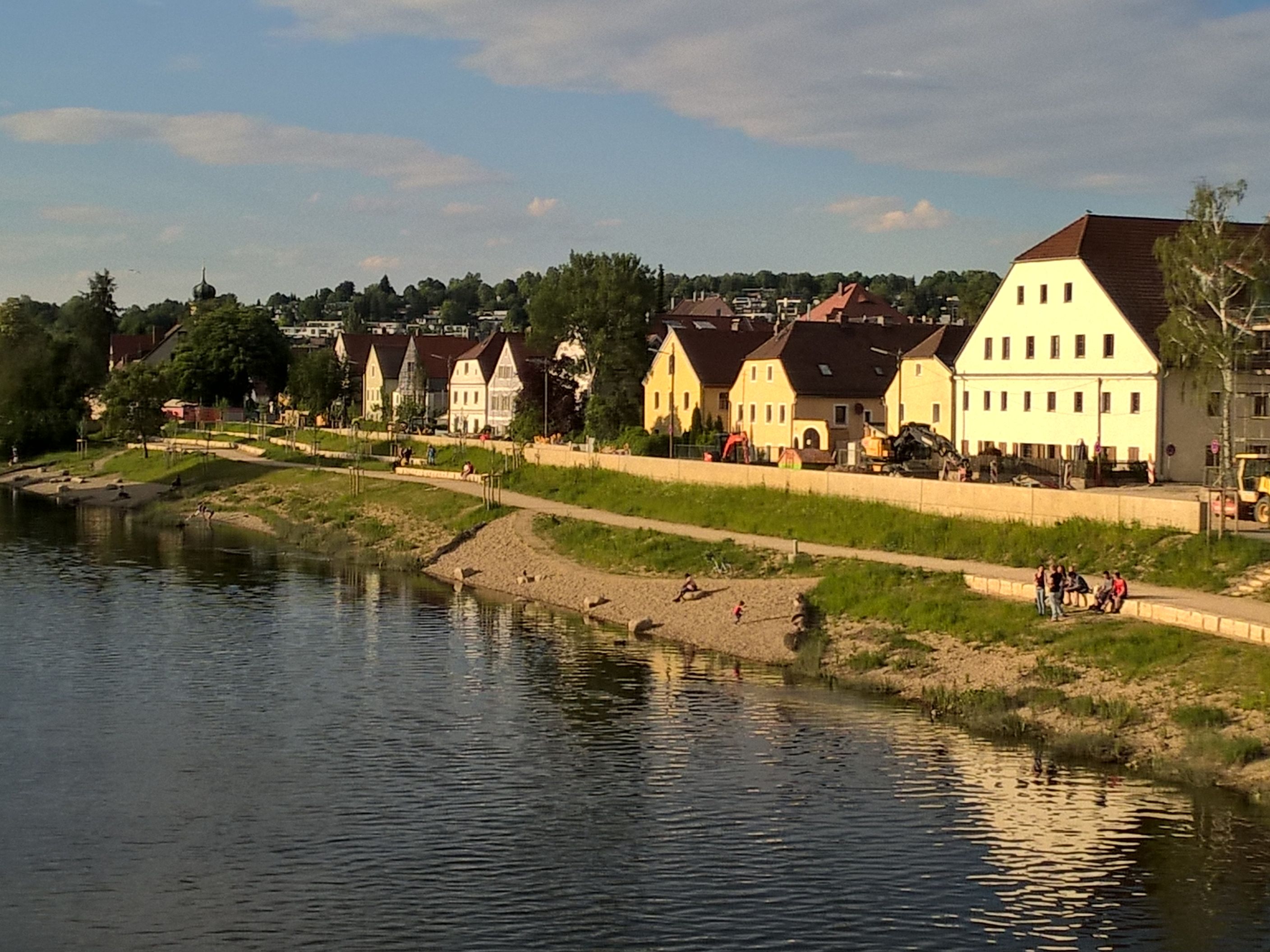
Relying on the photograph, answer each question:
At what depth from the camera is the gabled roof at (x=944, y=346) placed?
89.4m

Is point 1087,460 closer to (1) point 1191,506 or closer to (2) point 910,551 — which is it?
(2) point 910,551

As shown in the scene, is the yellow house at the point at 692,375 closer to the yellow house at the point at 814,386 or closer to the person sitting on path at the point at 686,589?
the yellow house at the point at 814,386

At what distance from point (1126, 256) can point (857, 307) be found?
72.9 m

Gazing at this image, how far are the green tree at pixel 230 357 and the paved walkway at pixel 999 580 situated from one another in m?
79.2

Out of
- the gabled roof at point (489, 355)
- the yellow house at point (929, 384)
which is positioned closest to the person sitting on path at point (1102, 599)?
the yellow house at point (929, 384)

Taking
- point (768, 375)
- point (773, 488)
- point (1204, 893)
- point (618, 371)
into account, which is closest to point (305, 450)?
point (618, 371)

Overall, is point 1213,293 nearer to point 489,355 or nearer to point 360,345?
point 489,355

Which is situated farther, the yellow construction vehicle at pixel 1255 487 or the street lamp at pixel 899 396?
the street lamp at pixel 899 396

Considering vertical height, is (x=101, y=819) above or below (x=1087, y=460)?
below

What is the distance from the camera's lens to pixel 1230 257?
65.2m

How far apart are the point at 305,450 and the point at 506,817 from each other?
9105 cm

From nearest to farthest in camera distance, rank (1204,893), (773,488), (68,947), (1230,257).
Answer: (68,947) < (1204,893) < (1230,257) < (773,488)

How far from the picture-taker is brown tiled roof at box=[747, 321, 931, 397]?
97188 mm

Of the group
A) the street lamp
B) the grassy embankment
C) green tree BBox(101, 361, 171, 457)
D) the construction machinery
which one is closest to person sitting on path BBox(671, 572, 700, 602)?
the grassy embankment
